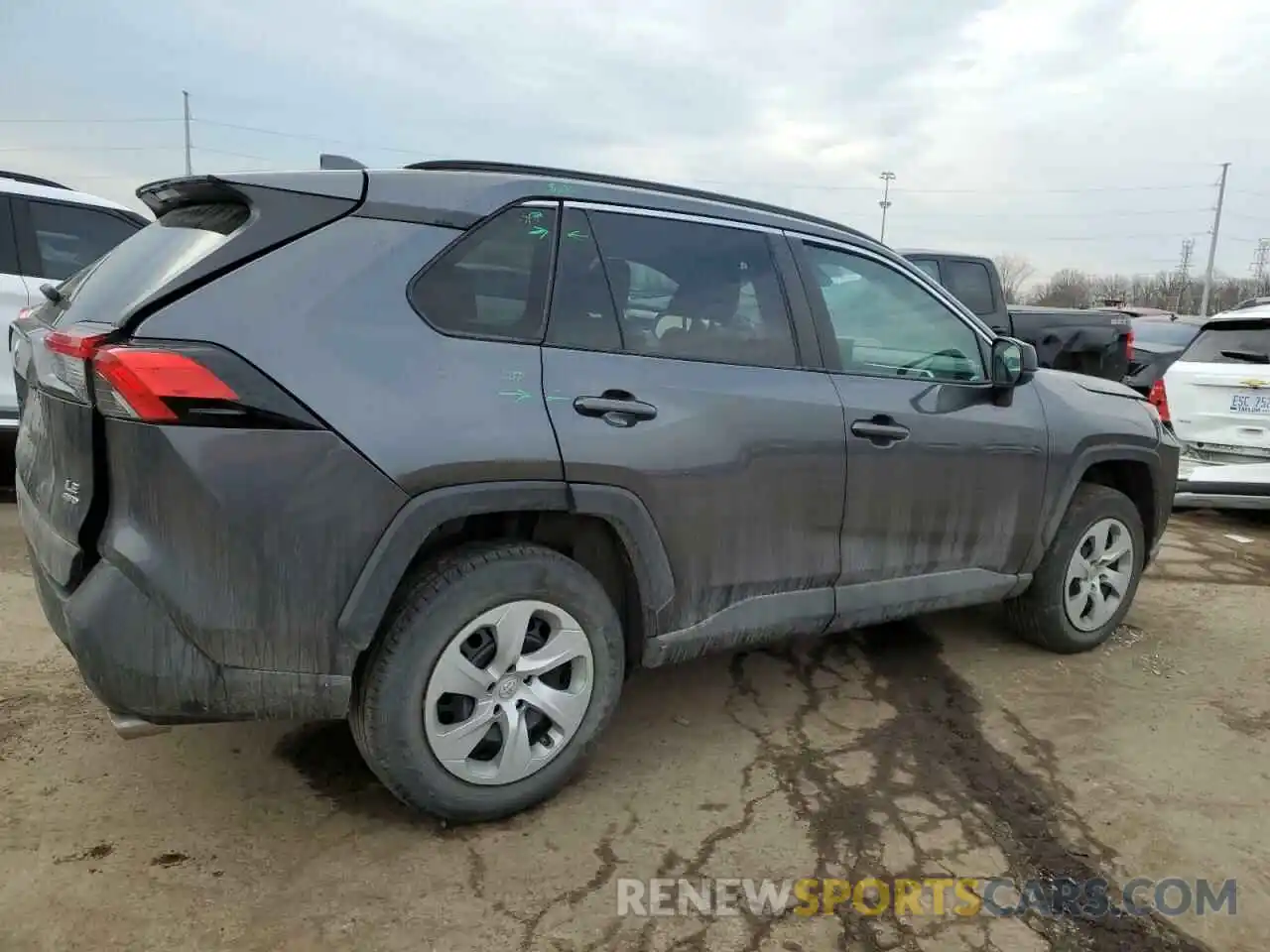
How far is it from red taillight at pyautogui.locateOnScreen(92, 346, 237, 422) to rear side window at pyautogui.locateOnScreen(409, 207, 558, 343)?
0.57 metres

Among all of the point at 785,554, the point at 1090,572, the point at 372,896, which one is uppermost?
the point at 785,554

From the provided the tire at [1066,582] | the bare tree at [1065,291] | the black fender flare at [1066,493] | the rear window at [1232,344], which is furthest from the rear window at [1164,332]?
the bare tree at [1065,291]

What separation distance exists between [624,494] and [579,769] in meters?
0.88

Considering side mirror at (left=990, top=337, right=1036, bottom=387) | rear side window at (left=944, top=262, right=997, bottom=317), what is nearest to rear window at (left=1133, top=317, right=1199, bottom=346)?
rear side window at (left=944, top=262, right=997, bottom=317)

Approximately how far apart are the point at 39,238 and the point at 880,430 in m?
5.60

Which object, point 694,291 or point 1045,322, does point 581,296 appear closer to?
point 694,291

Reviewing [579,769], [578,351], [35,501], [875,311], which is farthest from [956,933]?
[35,501]

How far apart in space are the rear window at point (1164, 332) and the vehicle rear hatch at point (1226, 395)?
5.31m

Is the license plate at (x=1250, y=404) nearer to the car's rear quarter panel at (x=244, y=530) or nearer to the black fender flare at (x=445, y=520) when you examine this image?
the black fender flare at (x=445, y=520)

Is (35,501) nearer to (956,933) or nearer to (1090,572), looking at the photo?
(956,933)

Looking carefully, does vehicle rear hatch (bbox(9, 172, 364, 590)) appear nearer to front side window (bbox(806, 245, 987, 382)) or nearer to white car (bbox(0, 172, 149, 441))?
front side window (bbox(806, 245, 987, 382))

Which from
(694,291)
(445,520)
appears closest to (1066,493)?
(694,291)

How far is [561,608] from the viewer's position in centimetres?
258

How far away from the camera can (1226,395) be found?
640 cm
